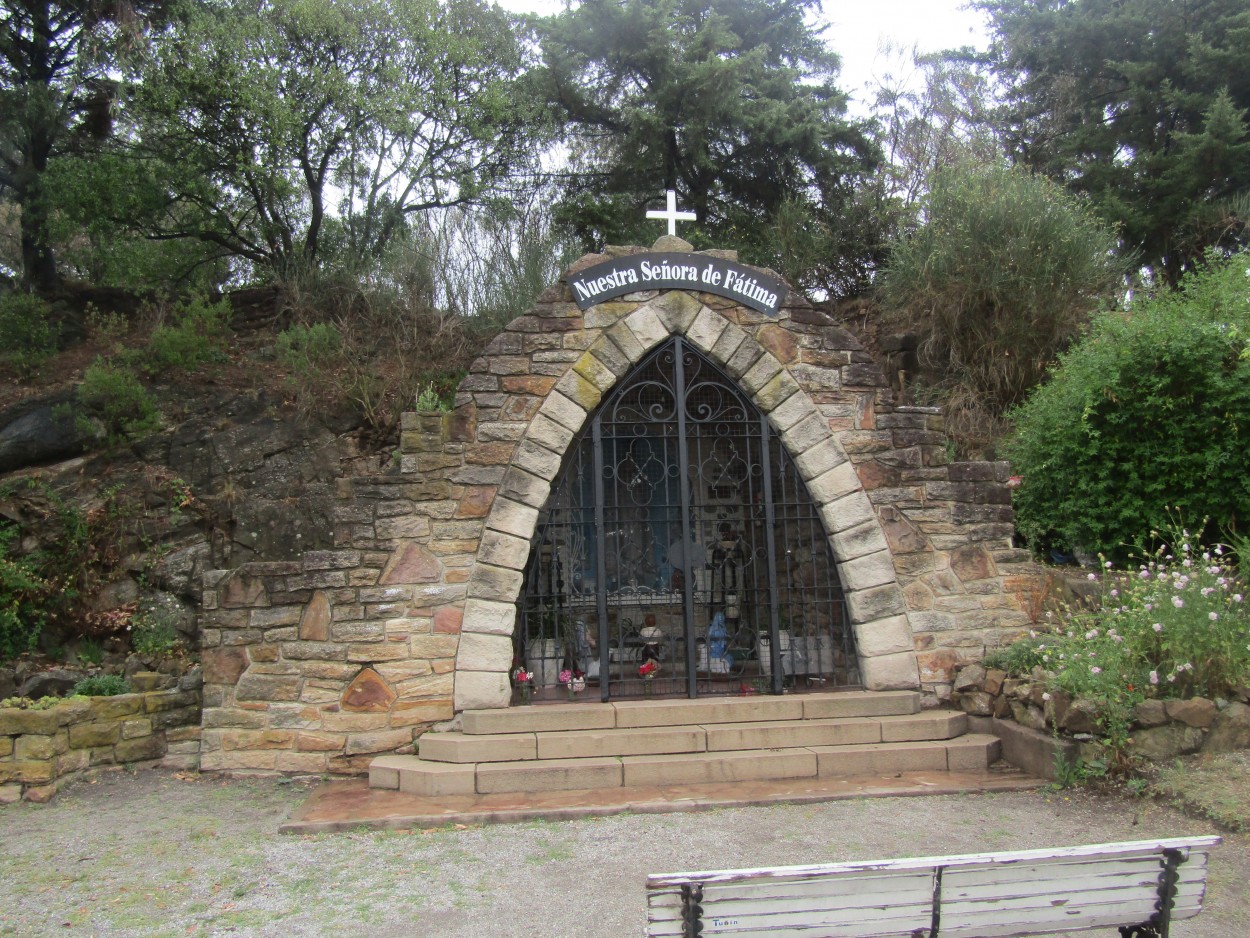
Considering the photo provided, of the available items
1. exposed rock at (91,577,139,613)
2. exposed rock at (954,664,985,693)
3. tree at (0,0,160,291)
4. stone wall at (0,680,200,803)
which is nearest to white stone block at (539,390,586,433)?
exposed rock at (954,664,985,693)

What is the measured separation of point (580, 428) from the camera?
6984 millimetres

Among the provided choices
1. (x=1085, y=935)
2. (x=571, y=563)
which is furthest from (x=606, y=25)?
(x=1085, y=935)

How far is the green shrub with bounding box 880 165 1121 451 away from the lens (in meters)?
11.1

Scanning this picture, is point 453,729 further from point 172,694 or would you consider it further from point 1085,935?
point 1085,935

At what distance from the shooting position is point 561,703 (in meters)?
6.99

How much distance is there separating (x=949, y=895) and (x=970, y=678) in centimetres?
432

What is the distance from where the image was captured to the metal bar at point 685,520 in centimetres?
690

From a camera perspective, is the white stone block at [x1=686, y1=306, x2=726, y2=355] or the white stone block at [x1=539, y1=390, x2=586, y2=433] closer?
the white stone block at [x1=539, y1=390, x2=586, y2=433]

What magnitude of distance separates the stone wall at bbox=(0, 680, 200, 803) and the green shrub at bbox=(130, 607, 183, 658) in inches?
50.4

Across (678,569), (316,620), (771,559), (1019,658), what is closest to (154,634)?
(316,620)

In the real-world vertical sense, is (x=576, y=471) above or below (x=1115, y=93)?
below

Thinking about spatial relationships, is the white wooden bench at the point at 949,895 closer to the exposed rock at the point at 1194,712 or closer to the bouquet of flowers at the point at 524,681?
the exposed rock at the point at 1194,712

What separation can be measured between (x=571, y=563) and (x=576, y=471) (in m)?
0.71

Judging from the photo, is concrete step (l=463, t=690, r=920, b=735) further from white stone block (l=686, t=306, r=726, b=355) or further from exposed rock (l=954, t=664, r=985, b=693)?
white stone block (l=686, t=306, r=726, b=355)
